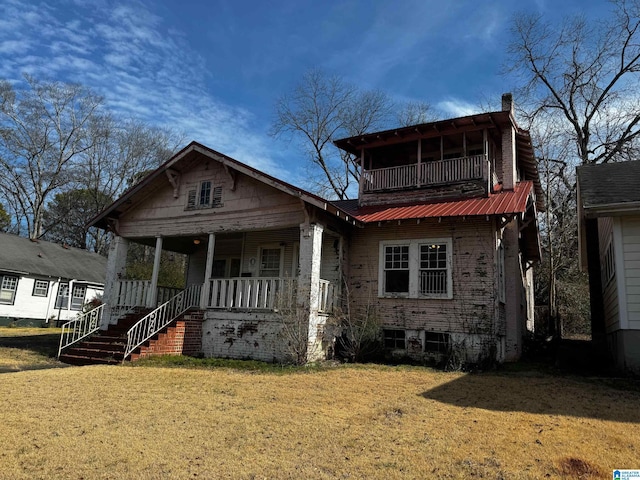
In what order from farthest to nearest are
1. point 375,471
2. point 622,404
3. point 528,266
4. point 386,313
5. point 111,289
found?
point 528,266 → point 111,289 → point 386,313 → point 622,404 → point 375,471

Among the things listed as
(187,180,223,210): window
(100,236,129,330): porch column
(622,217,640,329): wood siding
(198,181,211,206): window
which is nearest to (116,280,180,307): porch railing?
(100,236,129,330): porch column

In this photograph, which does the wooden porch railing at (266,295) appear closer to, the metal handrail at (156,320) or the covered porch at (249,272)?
the covered porch at (249,272)

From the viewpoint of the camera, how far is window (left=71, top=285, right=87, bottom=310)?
96.6 feet

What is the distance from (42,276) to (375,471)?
28.7m

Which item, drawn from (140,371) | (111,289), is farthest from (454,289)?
(111,289)

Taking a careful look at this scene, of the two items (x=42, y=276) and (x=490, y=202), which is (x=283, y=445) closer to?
(x=490, y=202)

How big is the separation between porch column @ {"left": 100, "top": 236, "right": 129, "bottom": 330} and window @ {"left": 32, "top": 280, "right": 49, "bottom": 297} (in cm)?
1517

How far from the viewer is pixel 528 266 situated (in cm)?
1969

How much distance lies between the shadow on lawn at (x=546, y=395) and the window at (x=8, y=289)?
2622 cm

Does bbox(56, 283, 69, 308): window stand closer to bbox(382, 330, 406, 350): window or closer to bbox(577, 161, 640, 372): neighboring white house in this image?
bbox(382, 330, 406, 350): window

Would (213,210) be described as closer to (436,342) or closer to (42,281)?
(436,342)

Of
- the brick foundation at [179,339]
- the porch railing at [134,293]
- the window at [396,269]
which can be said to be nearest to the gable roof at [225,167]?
the window at [396,269]

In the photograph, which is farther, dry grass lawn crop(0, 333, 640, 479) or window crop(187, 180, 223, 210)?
window crop(187, 180, 223, 210)

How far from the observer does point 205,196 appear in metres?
14.5
